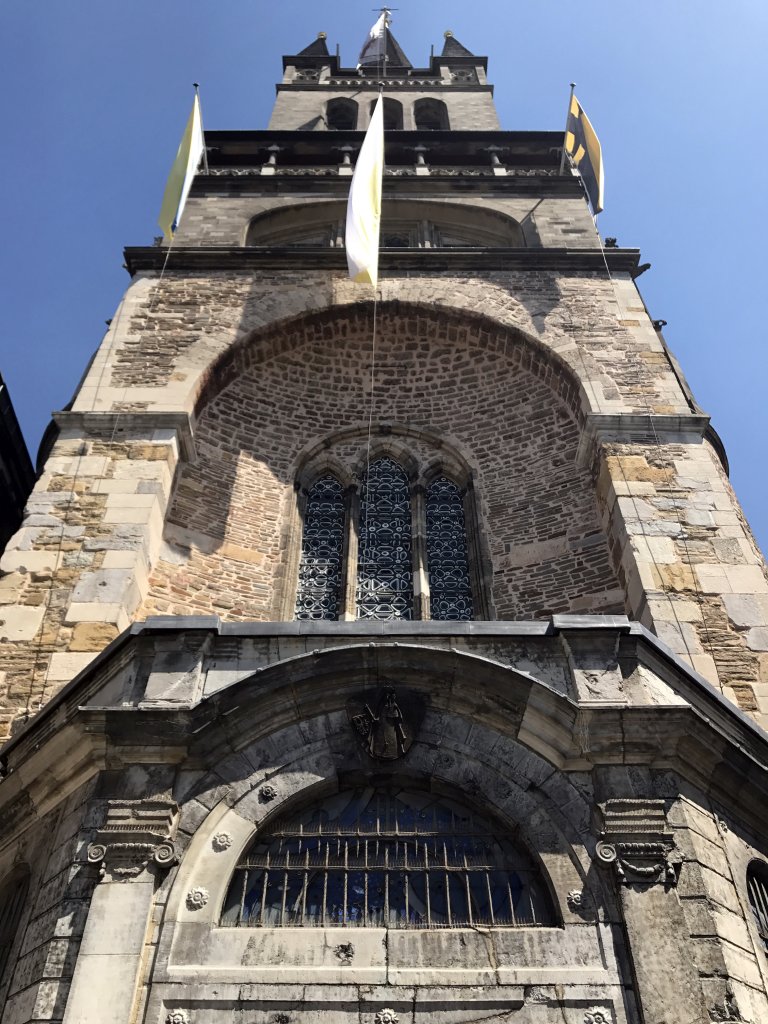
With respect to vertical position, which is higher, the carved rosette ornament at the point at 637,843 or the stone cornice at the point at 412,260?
the stone cornice at the point at 412,260

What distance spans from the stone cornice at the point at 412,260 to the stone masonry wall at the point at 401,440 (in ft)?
3.29

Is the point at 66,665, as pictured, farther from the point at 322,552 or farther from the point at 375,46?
the point at 375,46

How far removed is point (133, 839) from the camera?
486 cm

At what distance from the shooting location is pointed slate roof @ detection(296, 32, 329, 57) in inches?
933

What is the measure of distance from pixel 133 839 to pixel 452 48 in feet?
79.3

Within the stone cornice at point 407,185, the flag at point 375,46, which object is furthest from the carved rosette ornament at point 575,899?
the flag at point 375,46

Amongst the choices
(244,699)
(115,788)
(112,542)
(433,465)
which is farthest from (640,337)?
(115,788)

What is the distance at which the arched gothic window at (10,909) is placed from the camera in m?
5.06

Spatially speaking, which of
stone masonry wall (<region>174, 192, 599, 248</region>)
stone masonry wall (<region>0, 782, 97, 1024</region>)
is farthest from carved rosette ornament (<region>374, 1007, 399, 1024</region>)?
stone masonry wall (<region>174, 192, 599, 248</region>)

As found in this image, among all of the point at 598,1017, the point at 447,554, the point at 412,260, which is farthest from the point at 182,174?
the point at 598,1017

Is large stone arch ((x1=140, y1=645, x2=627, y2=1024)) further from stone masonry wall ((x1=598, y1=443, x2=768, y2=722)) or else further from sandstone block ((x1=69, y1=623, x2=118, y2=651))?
stone masonry wall ((x1=598, y1=443, x2=768, y2=722))

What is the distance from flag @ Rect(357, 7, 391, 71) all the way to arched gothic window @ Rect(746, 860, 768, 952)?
74.1ft

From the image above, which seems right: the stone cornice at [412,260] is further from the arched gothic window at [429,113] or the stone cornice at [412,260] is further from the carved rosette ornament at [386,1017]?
the arched gothic window at [429,113]

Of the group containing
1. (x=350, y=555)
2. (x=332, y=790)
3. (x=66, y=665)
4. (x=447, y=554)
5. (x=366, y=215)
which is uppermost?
(x=366, y=215)
